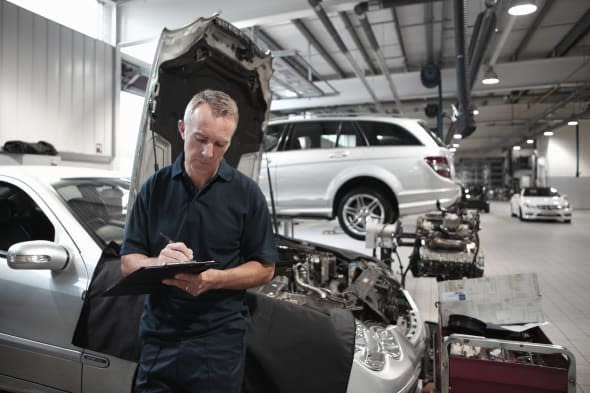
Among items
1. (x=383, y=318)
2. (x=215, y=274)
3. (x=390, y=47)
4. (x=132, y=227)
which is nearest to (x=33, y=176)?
(x=132, y=227)

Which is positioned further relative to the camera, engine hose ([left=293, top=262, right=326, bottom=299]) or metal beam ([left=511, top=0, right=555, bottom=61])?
metal beam ([left=511, top=0, right=555, bottom=61])

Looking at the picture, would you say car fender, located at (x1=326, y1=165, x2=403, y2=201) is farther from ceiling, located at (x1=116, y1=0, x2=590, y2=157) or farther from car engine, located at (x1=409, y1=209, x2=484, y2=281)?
car engine, located at (x1=409, y1=209, x2=484, y2=281)

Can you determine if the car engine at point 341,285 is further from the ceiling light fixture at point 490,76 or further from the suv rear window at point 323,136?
the ceiling light fixture at point 490,76

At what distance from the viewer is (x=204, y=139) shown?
1.18 meters

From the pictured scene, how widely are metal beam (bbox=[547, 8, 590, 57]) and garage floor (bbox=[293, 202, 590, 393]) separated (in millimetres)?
3881

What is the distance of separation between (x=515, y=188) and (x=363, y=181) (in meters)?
24.1

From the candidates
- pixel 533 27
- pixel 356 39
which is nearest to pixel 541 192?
pixel 533 27

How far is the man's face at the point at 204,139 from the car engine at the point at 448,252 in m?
2.18

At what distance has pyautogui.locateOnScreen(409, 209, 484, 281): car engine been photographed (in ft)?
9.50

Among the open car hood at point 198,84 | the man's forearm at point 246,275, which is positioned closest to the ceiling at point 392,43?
the open car hood at point 198,84

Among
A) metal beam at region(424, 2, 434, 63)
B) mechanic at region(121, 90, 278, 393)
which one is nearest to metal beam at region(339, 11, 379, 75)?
metal beam at region(424, 2, 434, 63)

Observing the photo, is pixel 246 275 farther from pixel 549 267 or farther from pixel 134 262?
pixel 549 267

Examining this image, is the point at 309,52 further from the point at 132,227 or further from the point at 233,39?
the point at 132,227

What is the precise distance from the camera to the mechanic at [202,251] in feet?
3.76
